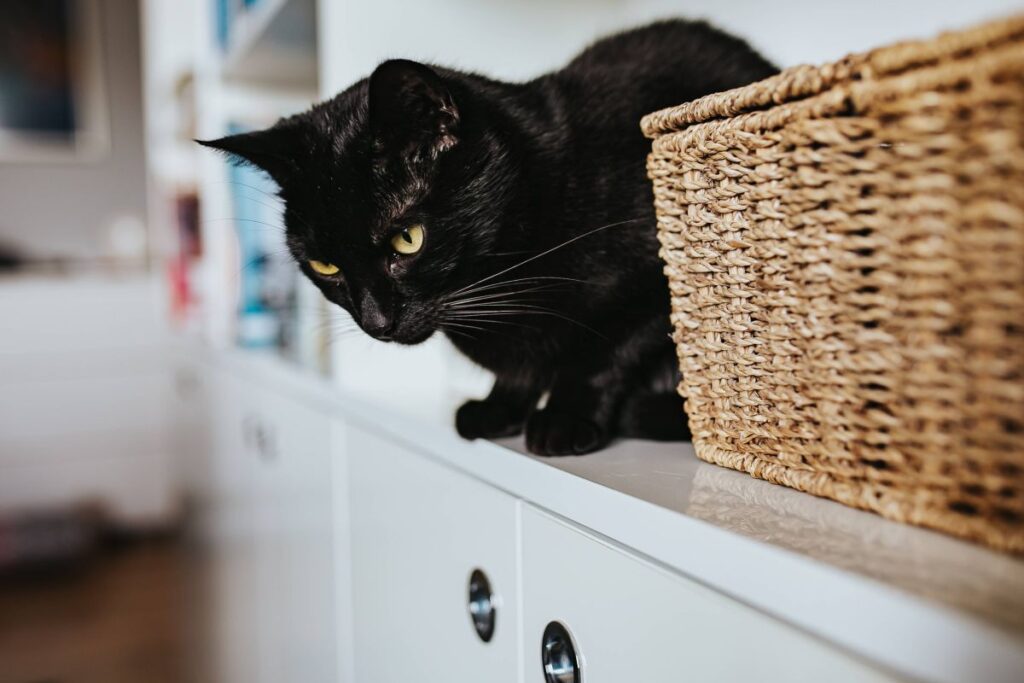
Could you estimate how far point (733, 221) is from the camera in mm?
375

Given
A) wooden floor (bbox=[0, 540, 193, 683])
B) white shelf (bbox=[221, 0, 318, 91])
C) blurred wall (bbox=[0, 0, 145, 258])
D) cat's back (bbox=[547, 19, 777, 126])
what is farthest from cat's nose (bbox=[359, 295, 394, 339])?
blurred wall (bbox=[0, 0, 145, 258])

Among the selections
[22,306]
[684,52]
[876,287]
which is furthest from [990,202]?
[22,306]

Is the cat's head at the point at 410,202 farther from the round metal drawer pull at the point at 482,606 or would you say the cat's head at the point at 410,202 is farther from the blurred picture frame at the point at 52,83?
the blurred picture frame at the point at 52,83

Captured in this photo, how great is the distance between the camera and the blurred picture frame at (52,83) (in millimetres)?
2670

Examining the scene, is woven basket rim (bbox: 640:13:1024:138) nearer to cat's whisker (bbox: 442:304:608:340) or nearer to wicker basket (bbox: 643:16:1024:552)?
wicker basket (bbox: 643:16:1024:552)

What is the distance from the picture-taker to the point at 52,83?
2748 mm

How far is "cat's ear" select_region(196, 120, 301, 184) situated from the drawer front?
322 millimetres

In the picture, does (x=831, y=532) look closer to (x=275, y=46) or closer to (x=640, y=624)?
(x=640, y=624)

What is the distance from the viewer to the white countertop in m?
0.23

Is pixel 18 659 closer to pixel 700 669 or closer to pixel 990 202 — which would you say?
pixel 700 669

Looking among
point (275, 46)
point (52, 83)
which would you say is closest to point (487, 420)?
point (275, 46)

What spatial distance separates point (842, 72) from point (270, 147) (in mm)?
410

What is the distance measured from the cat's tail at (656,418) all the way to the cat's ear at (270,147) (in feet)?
1.05

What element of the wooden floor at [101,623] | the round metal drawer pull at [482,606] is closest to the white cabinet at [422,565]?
the round metal drawer pull at [482,606]
